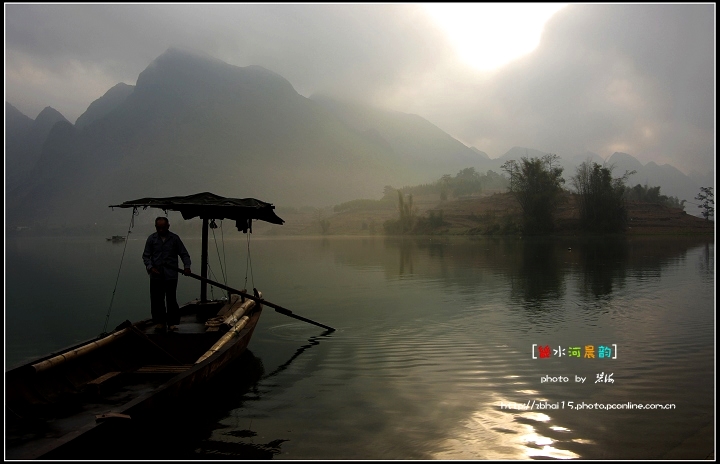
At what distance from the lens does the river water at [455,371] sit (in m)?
7.01

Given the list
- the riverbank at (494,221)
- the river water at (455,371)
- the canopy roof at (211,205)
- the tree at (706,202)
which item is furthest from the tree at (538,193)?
the canopy roof at (211,205)

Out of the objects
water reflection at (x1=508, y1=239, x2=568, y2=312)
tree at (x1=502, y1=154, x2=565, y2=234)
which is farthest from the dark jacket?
tree at (x1=502, y1=154, x2=565, y2=234)

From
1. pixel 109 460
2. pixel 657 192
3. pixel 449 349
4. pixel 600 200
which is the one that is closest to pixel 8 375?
pixel 109 460

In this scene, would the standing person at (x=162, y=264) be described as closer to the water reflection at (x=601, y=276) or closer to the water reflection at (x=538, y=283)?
the water reflection at (x=538, y=283)

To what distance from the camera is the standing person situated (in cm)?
1062

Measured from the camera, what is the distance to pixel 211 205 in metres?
12.2

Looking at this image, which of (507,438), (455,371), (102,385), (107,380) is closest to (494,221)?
(455,371)

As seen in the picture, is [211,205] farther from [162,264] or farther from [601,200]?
[601,200]

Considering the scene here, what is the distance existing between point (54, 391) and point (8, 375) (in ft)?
2.80

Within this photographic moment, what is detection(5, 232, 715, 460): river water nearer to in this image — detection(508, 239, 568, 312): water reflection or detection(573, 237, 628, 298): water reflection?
detection(508, 239, 568, 312): water reflection

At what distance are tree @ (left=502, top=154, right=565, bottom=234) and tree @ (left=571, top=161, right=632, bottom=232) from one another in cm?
482

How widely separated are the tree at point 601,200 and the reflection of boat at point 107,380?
9381 cm

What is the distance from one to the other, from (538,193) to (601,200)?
11807 millimetres

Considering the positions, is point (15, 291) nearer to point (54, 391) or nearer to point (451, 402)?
point (54, 391)
